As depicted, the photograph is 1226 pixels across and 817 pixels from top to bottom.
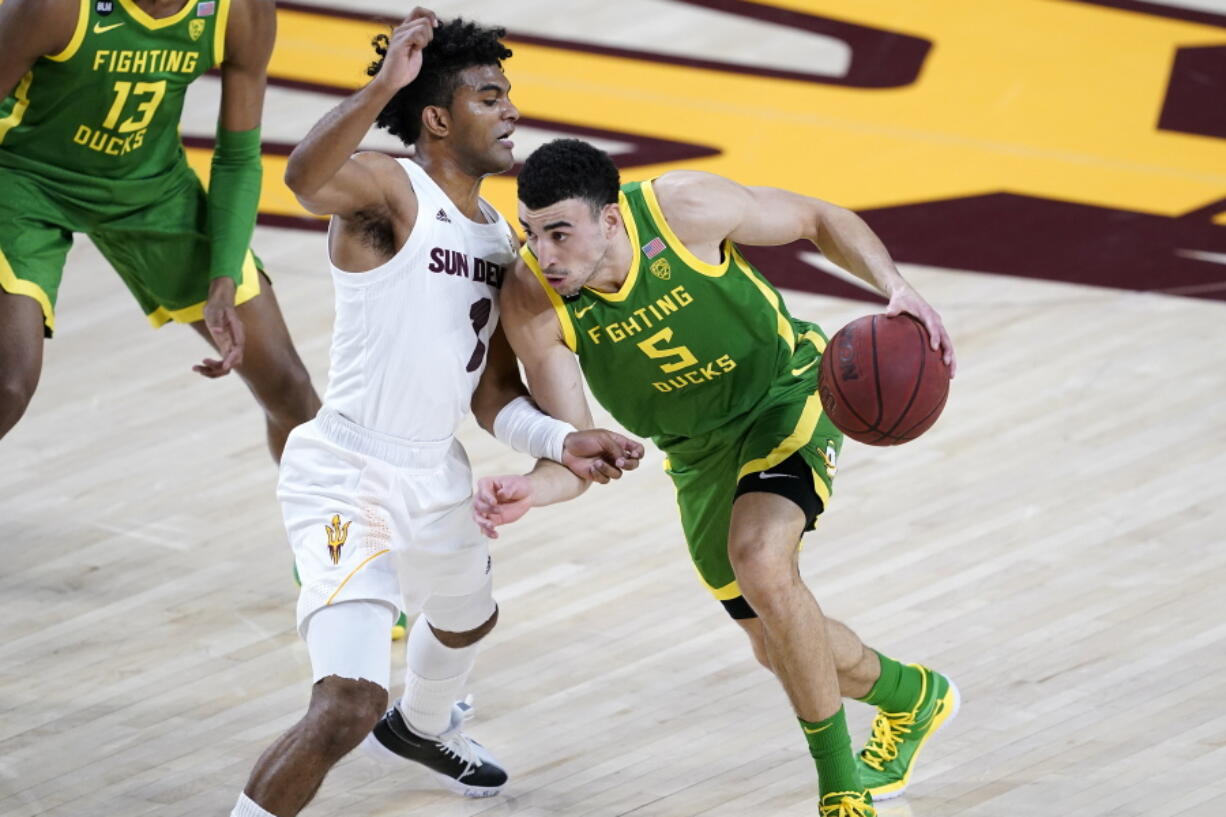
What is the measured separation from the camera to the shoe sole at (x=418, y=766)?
5004 mm

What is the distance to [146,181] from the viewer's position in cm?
568

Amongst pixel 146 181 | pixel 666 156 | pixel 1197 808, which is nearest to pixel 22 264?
pixel 146 181

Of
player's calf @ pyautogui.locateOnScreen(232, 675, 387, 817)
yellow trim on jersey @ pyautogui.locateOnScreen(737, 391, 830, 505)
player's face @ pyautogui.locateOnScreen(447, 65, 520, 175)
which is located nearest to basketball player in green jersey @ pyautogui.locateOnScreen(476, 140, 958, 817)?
yellow trim on jersey @ pyautogui.locateOnScreen(737, 391, 830, 505)

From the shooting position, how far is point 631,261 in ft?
15.3

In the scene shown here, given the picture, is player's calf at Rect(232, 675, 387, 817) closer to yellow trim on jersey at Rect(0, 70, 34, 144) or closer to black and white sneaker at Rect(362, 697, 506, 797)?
black and white sneaker at Rect(362, 697, 506, 797)

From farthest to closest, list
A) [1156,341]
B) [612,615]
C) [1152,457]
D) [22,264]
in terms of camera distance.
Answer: [1156,341], [1152,457], [612,615], [22,264]

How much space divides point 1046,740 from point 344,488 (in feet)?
6.33

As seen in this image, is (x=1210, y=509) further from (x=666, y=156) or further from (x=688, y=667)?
(x=666, y=156)

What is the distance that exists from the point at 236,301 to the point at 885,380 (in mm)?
2152

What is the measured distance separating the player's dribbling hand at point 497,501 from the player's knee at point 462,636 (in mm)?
763

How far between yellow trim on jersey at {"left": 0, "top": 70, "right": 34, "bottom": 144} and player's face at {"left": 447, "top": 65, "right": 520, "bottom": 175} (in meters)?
1.47

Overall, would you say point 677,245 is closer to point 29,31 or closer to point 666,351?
point 666,351

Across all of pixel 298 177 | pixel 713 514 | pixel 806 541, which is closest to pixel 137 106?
pixel 298 177

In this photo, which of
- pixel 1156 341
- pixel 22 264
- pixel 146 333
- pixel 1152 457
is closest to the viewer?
pixel 22 264
